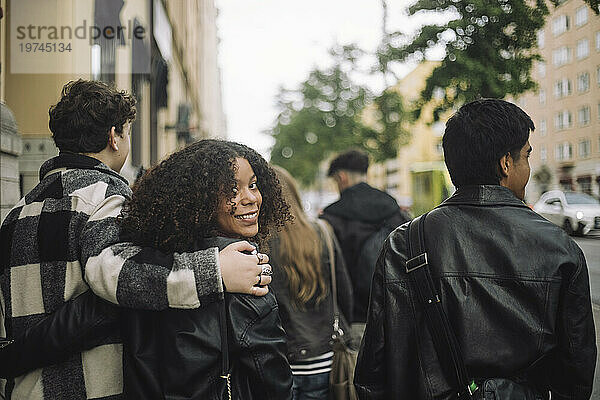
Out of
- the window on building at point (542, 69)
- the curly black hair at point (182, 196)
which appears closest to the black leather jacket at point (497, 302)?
the curly black hair at point (182, 196)

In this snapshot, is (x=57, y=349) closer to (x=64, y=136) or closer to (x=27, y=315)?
(x=27, y=315)

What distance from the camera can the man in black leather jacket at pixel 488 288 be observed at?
6.00ft

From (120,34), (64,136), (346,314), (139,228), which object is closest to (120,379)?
(139,228)

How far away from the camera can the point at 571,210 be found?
253 cm

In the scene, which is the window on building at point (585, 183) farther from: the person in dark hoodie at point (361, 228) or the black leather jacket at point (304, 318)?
the person in dark hoodie at point (361, 228)

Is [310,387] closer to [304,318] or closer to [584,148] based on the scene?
[304,318]

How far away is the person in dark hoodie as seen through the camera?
398 cm

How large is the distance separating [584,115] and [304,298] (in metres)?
1.65

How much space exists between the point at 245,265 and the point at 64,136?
91 cm

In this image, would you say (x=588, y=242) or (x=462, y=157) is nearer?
(x=462, y=157)

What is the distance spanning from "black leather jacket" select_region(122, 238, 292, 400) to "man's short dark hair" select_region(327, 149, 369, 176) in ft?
8.69

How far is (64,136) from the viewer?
2.15 metres

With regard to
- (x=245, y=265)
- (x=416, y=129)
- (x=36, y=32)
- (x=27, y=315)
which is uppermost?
(x=36, y=32)

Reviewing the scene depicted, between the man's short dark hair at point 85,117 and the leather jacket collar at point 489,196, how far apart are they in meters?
1.33
